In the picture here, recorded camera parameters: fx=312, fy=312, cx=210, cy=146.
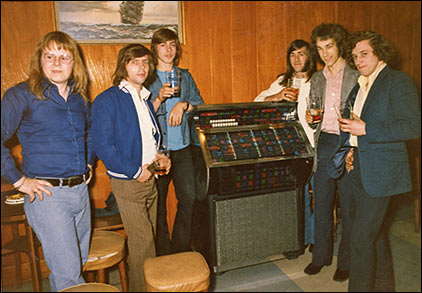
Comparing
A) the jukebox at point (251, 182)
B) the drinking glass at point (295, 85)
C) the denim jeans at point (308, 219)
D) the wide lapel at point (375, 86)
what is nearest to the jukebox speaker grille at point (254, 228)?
the jukebox at point (251, 182)

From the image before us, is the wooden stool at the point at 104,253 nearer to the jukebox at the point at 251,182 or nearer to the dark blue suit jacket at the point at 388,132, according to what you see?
the jukebox at the point at 251,182

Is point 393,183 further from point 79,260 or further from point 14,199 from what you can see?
point 14,199

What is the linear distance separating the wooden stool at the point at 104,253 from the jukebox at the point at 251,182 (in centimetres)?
61

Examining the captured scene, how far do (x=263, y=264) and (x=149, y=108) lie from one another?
156 cm

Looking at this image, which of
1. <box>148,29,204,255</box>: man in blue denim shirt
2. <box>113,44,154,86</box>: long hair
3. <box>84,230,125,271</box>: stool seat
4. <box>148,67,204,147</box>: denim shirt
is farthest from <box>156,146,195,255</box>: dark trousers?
<box>113,44,154,86</box>: long hair

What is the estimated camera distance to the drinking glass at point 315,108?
1973 millimetres

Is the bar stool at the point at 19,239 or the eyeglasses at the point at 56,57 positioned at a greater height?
the eyeglasses at the point at 56,57

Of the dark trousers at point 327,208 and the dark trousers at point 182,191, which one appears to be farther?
the dark trousers at point 182,191

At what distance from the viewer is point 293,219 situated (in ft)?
7.82

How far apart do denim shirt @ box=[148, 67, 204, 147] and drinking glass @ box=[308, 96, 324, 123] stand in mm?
802

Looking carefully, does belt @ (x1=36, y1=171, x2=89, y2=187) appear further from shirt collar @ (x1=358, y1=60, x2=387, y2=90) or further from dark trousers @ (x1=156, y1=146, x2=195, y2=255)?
shirt collar @ (x1=358, y1=60, x2=387, y2=90)

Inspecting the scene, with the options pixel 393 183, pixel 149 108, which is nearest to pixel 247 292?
pixel 393 183

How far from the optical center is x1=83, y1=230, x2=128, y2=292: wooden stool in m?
1.77

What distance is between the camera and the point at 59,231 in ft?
5.01
